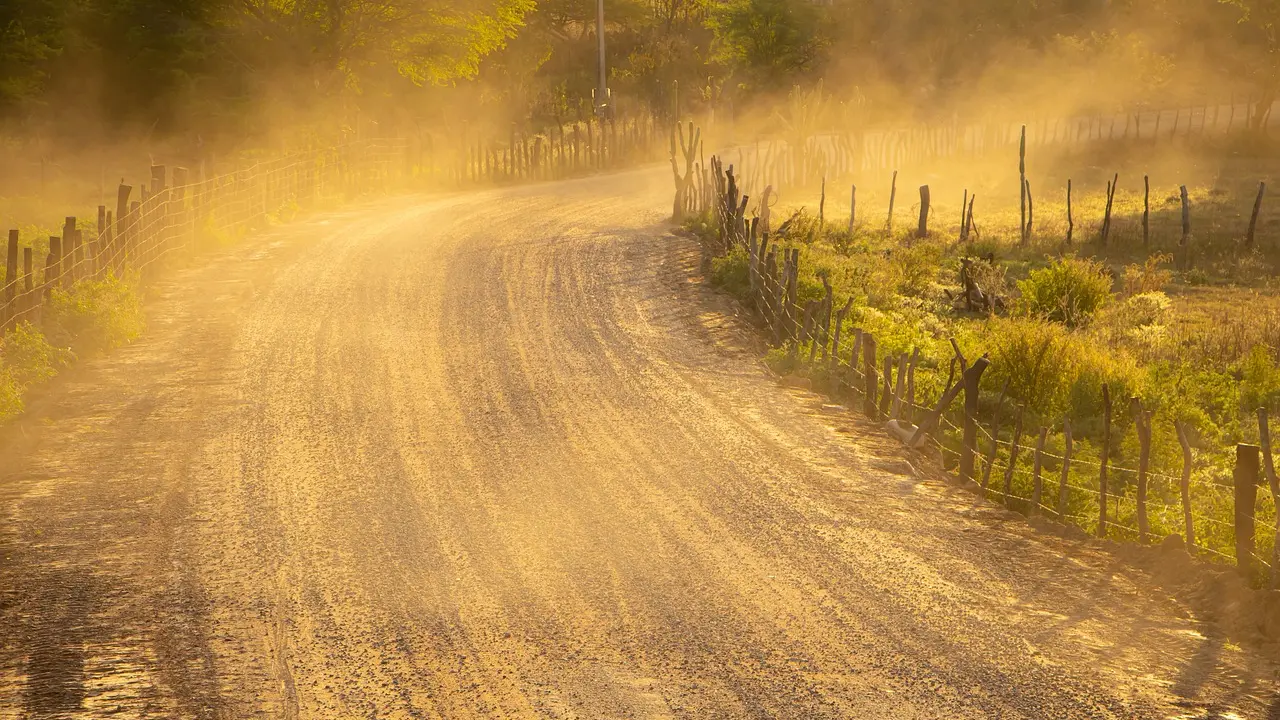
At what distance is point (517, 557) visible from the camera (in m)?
9.98

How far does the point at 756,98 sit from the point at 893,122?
→ 672 centimetres

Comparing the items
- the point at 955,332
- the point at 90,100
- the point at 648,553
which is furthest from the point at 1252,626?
the point at 90,100

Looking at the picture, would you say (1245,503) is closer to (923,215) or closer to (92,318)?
(92,318)

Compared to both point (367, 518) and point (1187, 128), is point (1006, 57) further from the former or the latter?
point (367, 518)

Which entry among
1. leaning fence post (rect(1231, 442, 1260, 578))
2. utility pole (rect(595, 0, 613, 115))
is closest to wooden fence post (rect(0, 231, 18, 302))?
leaning fence post (rect(1231, 442, 1260, 578))

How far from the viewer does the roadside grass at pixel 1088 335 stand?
41.5 ft

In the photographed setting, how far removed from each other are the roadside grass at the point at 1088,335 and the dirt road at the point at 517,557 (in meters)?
1.62

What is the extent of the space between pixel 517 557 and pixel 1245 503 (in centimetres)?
567

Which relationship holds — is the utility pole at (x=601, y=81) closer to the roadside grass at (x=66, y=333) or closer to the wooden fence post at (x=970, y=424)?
the roadside grass at (x=66, y=333)

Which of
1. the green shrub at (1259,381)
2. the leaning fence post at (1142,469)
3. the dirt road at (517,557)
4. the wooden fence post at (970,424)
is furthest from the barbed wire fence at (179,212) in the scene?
the green shrub at (1259,381)

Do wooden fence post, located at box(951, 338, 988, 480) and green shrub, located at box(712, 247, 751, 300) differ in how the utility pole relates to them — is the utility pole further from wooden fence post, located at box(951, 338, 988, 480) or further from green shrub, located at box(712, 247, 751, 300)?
wooden fence post, located at box(951, 338, 988, 480)

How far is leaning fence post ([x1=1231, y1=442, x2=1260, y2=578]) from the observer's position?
30.7 ft

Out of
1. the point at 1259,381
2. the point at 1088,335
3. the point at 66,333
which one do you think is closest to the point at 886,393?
the point at 1259,381

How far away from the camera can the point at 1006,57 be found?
2670 inches
